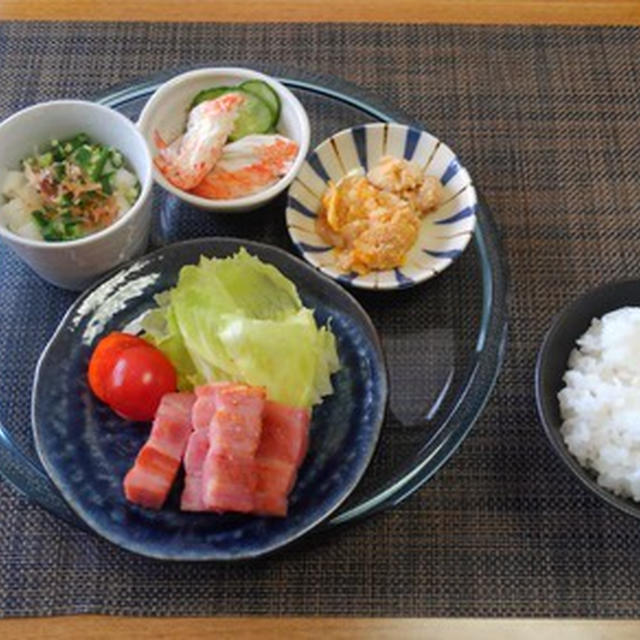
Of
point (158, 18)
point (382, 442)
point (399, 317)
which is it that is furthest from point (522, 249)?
point (158, 18)

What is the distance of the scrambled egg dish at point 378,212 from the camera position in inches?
59.2

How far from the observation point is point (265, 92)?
5.32 ft

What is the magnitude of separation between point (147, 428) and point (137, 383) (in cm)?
10

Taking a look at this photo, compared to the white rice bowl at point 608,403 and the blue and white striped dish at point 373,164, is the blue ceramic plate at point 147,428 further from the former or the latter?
the white rice bowl at point 608,403

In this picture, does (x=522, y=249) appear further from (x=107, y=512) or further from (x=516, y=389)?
(x=107, y=512)


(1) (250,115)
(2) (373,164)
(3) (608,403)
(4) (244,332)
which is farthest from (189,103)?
(3) (608,403)

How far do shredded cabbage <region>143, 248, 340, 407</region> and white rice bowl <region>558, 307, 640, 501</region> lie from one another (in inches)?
15.0

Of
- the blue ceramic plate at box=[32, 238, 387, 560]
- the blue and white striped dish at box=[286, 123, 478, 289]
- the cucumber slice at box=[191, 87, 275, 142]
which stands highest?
the cucumber slice at box=[191, 87, 275, 142]

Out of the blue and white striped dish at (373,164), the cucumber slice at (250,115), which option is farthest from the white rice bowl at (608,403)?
the cucumber slice at (250,115)

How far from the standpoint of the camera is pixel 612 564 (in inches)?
52.6

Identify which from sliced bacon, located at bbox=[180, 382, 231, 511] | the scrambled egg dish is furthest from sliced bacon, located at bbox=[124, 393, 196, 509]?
the scrambled egg dish

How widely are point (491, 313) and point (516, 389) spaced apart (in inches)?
5.4

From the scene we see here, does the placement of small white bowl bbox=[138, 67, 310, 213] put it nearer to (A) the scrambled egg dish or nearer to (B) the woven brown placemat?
(A) the scrambled egg dish

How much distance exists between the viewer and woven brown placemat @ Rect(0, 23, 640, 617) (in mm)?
1303
